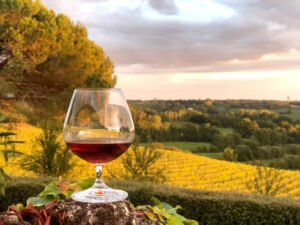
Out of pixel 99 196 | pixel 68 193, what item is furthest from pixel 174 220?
pixel 68 193

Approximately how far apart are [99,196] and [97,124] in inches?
10.5

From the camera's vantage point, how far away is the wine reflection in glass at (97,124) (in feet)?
3.87

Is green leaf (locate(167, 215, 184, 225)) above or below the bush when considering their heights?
above

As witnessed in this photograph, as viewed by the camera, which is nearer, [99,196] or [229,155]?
[99,196]

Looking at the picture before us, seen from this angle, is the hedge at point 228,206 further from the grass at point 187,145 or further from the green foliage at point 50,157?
the grass at point 187,145

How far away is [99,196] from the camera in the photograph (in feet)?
3.34

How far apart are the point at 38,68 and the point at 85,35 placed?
20.1 feet

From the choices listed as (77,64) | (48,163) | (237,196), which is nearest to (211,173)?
(77,64)

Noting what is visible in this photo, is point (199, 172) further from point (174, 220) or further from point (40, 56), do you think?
point (174, 220)

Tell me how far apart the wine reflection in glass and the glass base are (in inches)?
5.4

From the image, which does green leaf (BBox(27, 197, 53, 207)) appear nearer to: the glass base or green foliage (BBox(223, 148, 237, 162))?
the glass base

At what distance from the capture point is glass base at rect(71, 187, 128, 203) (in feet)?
3.22

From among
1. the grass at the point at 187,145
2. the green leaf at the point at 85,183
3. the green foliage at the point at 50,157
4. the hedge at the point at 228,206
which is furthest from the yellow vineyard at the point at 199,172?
the green leaf at the point at 85,183

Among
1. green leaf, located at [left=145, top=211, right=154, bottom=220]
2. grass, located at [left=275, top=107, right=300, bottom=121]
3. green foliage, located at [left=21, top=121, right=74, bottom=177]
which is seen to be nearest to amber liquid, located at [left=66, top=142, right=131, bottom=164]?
green leaf, located at [left=145, top=211, right=154, bottom=220]
